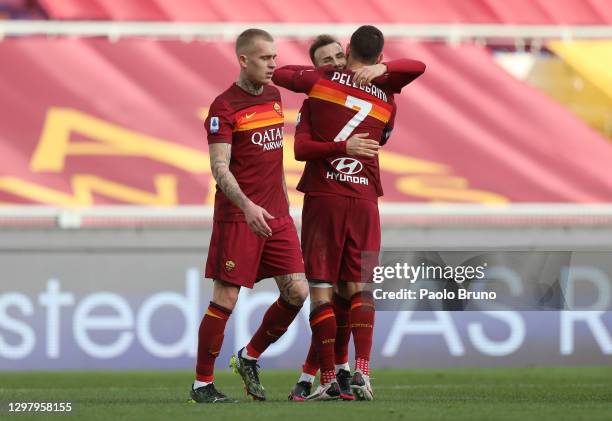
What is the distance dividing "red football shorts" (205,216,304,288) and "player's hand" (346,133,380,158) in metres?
0.50

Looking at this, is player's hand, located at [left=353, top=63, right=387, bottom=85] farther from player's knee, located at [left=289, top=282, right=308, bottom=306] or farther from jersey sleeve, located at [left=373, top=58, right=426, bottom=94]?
player's knee, located at [left=289, top=282, right=308, bottom=306]

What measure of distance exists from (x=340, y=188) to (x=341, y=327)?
73 centimetres

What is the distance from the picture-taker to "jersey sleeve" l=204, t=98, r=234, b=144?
665cm

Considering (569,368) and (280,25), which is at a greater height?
(280,25)

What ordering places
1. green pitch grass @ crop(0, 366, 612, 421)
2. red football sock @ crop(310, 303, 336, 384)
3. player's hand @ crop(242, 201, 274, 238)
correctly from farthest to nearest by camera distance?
red football sock @ crop(310, 303, 336, 384), player's hand @ crop(242, 201, 274, 238), green pitch grass @ crop(0, 366, 612, 421)

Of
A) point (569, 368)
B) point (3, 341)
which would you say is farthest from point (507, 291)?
point (3, 341)

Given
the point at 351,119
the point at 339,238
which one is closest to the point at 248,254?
the point at 339,238

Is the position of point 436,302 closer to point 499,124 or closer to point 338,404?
point 338,404

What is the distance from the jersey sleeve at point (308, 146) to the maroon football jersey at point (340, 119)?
17mm

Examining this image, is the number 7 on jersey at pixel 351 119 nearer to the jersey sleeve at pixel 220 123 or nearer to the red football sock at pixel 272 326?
the jersey sleeve at pixel 220 123

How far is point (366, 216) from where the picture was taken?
684cm

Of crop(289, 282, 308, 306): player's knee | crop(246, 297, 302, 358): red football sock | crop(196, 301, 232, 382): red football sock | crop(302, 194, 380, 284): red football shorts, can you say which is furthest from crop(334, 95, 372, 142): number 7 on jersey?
crop(196, 301, 232, 382): red football sock

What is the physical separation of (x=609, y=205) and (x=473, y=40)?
6.33 feet

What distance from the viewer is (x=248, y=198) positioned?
6.67m
